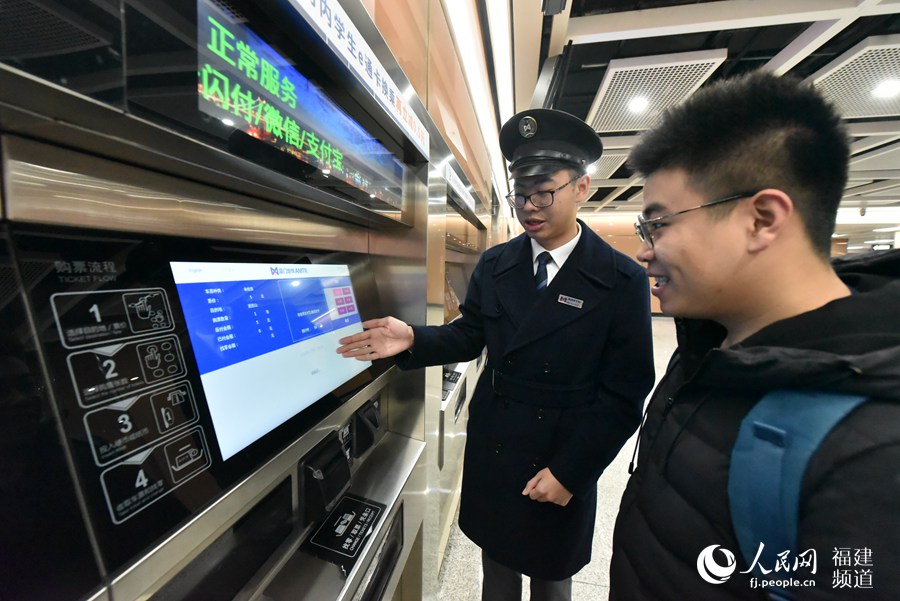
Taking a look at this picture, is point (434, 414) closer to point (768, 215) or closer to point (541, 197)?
point (541, 197)

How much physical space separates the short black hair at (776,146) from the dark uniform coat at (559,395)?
0.53 metres

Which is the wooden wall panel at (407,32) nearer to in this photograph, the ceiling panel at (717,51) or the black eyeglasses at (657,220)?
the black eyeglasses at (657,220)

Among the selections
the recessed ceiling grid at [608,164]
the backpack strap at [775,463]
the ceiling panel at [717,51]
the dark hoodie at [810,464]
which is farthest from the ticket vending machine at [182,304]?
the recessed ceiling grid at [608,164]

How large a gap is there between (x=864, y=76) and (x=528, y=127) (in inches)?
157

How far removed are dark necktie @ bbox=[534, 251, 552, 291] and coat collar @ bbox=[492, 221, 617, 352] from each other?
23 mm

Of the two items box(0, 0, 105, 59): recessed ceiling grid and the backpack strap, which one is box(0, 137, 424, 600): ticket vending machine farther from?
the backpack strap

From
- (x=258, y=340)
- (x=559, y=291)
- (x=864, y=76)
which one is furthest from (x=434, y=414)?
(x=864, y=76)

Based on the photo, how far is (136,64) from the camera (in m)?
0.38

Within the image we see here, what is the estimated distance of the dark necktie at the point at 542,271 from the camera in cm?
125

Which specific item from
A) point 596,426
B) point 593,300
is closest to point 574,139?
point 593,300

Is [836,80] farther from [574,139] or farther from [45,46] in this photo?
[45,46]

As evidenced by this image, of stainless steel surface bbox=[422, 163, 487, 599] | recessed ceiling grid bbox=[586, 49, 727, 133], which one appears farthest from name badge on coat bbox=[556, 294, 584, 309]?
recessed ceiling grid bbox=[586, 49, 727, 133]

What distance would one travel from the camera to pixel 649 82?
3199mm

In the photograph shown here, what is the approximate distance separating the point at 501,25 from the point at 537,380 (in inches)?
90.6
